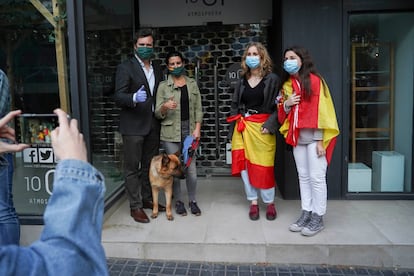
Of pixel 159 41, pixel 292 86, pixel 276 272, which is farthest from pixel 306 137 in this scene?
pixel 159 41

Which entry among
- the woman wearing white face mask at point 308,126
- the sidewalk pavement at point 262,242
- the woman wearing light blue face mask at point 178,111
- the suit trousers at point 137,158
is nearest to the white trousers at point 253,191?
the sidewalk pavement at point 262,242

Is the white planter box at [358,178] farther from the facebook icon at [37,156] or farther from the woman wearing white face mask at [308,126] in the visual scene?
the facebook icon at [37,156]

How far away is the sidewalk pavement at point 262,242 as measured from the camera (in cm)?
328

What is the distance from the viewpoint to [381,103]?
15.0ft

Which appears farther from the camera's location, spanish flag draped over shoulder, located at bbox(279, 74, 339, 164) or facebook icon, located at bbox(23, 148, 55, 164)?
facebook icon, located at bbox(23, 148, 55, 164)

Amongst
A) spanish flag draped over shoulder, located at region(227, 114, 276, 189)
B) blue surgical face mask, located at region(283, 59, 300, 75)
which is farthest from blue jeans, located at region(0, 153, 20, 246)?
blue surgical face mask, located at region(283, 59, 300, 75)

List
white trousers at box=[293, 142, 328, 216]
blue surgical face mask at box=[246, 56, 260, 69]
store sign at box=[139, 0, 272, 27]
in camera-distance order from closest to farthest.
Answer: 1. white trousers at box=[293, 142, 328, 216]
2. blue surgical face mask at box=[246, 56, 260, 69]
3. store sign at box=[139, 0, 272, 27]

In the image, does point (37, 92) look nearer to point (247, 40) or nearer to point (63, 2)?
point (63, 2)

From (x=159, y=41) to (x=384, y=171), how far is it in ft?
11.8

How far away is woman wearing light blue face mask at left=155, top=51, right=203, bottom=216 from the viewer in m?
3.89

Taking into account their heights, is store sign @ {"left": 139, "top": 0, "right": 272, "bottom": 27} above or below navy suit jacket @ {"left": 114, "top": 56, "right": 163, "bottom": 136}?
above

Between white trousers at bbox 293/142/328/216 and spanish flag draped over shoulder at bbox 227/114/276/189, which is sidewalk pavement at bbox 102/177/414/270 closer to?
white trousers at bbox 293/142/328/216

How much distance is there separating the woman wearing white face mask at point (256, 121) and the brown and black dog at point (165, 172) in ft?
1.97

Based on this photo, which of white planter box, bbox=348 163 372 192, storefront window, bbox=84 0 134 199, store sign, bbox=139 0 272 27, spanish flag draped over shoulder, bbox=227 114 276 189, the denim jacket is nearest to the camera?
the denim jacket
